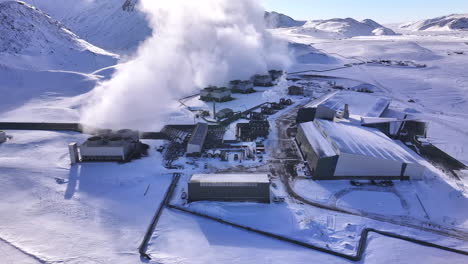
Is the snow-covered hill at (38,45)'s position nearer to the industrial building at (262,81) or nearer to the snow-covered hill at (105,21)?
the snow-covered hill at (105,21)

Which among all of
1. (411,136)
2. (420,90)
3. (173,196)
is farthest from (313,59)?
(173,196)

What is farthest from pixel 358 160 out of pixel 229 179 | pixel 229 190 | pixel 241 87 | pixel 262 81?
pixel 262 81

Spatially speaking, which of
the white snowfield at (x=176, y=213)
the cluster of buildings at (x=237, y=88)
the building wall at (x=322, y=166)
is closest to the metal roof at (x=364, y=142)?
the building wall at (x=322, y=166)

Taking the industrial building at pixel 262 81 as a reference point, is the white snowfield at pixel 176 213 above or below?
below

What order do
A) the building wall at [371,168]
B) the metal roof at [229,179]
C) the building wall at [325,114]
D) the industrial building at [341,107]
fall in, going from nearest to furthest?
the metal roof at [229,179], the building wall at [371,168], the building wall at [325,114], the industrial building at [341,107]

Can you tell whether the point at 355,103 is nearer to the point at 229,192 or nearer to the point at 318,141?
the point at 318,141

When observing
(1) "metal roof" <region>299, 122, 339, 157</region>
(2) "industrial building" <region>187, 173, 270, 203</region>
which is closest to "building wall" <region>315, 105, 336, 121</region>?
(1) "metal roof" <region>299, 122, 339, 157</region>

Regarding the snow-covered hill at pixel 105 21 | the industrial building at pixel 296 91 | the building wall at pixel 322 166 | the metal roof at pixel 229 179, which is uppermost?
the snow-covered hill at pixel 105 21

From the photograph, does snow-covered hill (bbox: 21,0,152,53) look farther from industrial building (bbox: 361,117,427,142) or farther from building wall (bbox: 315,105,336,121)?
industrial building (bbox: 361,117,427,142)
